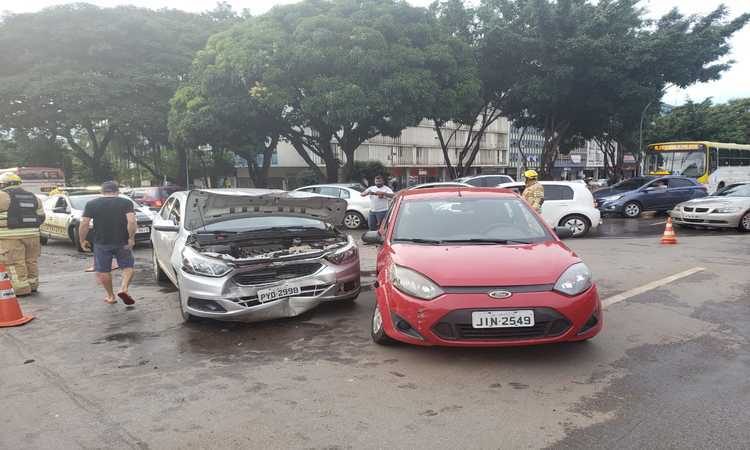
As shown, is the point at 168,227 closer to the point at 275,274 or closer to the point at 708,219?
the point at 275,274

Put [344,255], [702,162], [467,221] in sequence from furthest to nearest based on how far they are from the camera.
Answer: [702,162], [344,255], [467,221]

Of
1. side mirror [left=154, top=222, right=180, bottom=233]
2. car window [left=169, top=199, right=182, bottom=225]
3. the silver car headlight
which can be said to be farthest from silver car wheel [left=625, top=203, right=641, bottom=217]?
side mirror [left=154, top=222, right=180, bottom=233]

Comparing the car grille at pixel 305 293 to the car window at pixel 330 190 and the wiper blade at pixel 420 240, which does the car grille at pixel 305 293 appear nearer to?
the wiper blade at pixel 420 240

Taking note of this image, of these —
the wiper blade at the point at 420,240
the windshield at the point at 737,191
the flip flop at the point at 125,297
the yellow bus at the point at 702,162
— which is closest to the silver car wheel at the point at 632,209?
the windshield at the point at 737,191

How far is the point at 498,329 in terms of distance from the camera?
13.1 ft

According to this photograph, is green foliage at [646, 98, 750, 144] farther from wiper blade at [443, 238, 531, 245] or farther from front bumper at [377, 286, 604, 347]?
front bumper at [377, 286, 604, 347]

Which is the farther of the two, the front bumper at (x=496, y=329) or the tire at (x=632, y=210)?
the tire at (x=632, y=210)

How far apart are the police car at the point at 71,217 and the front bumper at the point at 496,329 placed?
410 inches

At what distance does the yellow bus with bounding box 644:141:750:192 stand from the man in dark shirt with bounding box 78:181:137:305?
25191 millimetres

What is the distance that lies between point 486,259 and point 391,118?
1726cm

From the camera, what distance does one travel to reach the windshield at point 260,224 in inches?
254

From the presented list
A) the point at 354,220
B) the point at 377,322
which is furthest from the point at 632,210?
the point at 377,322

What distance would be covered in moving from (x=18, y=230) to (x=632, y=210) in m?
17.9

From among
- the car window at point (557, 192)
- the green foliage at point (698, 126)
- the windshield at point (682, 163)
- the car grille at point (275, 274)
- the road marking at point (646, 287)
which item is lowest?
the road marking at point (646, 287)
